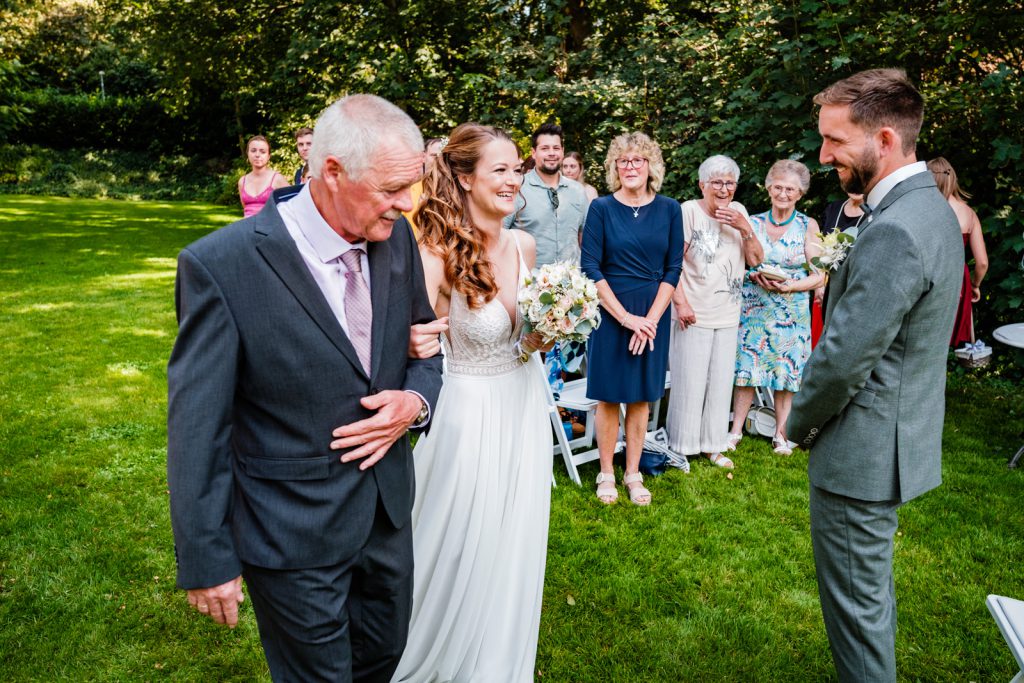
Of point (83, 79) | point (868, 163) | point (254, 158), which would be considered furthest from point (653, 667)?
point (83, 79)

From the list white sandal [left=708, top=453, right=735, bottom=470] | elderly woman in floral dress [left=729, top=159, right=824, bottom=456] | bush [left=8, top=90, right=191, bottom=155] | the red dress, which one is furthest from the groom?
bush [left=8, top=90, right=191, bottom=155]

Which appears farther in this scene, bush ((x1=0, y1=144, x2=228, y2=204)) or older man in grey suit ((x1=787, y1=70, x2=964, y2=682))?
bush ((x1=0, y1=144, x2=228, y2=204))

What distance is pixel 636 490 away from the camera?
208 inches

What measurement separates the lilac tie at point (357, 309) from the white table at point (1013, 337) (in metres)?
4.80

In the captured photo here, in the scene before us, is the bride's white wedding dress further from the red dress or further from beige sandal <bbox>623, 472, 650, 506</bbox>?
the red dress

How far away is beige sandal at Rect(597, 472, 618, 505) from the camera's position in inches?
205

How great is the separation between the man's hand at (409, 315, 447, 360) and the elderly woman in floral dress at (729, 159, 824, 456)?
13.7ft

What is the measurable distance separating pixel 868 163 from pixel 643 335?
274cm

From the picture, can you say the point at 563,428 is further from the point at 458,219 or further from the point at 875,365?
the point at 875,365

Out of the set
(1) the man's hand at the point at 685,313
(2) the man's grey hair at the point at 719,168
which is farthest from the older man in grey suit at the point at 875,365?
(1) the man's hand at the point at 685,313

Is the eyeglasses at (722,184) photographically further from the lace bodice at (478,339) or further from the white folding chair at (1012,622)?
the white folding chair at (1012,622)

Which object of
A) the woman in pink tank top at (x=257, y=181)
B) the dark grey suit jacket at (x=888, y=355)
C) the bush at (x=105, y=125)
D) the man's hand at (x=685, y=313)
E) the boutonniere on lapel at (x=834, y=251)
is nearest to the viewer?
the dark grey suit jacket at (x=888, y=355)

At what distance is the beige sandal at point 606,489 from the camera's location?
5.22 metres

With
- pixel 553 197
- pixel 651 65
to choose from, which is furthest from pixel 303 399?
pixel 651 65
